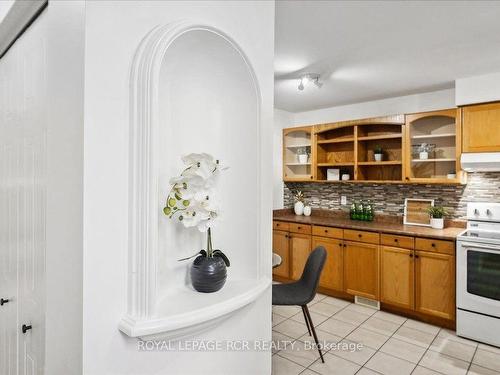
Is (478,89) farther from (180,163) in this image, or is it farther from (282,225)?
(180,163)

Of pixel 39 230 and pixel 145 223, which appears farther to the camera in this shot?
pixel 39 230

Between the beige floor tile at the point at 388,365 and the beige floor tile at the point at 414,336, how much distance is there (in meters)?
0.39

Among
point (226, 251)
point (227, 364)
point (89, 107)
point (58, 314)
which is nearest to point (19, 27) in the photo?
point (89, 107)

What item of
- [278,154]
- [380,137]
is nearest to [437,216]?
[380,137]

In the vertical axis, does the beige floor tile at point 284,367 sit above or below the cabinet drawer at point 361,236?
below

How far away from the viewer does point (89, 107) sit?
913mm

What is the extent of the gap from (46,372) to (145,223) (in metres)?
0.57

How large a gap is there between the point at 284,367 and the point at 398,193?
8.51 ft

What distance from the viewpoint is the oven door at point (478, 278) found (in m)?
2.70

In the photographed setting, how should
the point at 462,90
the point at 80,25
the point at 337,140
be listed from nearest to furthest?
the point at 80,25, the point at 462,90, the point at 337,140

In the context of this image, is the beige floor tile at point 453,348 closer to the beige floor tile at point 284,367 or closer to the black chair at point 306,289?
the black chair at point 306,289

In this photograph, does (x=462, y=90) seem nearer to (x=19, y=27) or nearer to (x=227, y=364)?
(x=227, y=364)

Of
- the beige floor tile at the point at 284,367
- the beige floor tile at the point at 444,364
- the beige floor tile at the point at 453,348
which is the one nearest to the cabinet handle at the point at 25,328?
the beige floor tile at the point at 284,367

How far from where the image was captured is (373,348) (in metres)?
2.67
